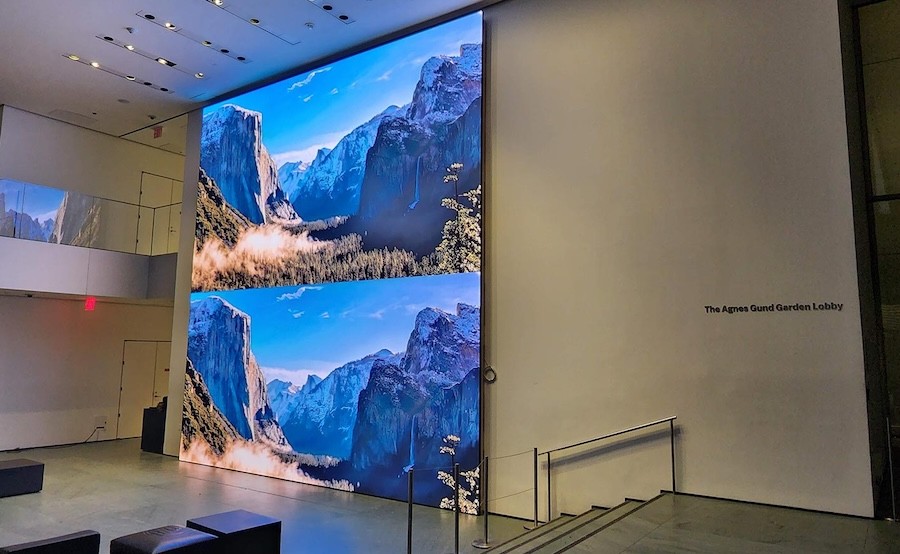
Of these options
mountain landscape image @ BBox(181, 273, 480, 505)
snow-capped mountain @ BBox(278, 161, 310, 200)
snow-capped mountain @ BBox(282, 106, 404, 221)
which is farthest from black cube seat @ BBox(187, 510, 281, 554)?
snow-capped mountain @ BBox(278, 161, 310, 200)

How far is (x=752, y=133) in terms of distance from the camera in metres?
6.70

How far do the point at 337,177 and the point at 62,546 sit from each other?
6.49 m

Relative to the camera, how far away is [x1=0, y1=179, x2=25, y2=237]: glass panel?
11547mm

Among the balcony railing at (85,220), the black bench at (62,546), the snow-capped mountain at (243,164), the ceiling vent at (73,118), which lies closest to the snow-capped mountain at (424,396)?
the snow-capped mountain at (243,164)

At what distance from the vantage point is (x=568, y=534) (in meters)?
5.59

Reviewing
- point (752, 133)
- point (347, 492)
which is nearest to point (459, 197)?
point (752, 133)

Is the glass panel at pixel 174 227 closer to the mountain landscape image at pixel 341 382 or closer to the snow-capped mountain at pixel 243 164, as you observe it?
the snow-capped mountain at pixel 243 164

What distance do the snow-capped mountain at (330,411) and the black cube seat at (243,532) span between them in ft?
11.6

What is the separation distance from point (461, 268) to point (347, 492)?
3.79 m

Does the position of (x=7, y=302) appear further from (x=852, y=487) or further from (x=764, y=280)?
(x=852, y=487)

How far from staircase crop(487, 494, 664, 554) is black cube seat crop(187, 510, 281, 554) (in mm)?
1980

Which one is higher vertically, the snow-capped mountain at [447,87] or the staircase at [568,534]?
the snow-capped mountain at [447,87]

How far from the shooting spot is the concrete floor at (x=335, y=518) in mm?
5074

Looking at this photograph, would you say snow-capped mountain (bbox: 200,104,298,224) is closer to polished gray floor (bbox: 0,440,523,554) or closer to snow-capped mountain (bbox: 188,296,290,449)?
snow-capped mountain (bbox: 188,296,290,449)
